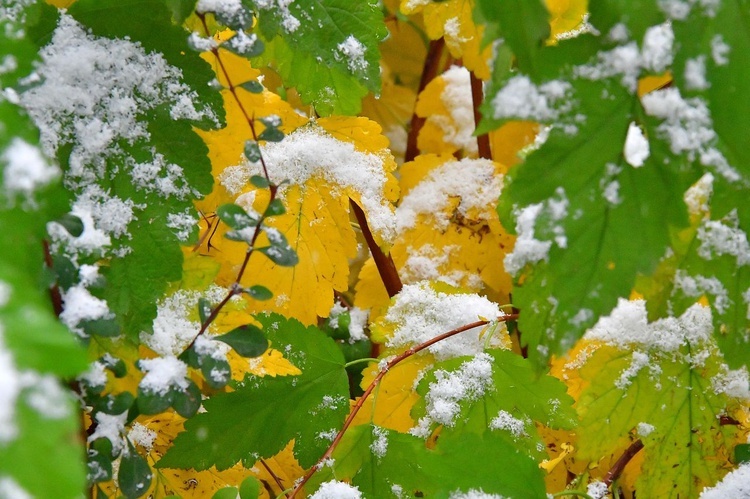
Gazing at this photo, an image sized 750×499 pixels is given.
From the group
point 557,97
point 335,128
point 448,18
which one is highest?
point 557,97

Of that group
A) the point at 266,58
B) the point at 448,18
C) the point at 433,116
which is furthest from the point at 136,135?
the point at 433,116

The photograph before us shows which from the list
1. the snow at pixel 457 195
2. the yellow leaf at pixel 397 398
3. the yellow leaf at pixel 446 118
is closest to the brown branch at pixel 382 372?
the yellow leaf at pixel 397 398

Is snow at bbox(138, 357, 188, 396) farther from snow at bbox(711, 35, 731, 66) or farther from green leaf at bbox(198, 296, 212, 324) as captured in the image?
snow at bbox(711, 35, 731, 66)

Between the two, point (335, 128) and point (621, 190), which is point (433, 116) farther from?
point (621, 190)

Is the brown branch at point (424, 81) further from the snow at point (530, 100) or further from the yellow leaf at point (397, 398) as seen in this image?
the snow at point (530, 100)

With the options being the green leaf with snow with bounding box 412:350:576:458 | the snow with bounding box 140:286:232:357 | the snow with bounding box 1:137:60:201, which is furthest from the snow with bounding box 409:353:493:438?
the snow with bounding box 1:137:60:201

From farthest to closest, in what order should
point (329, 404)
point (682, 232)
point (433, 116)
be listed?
point (433, 116), point (329, 404), point (682, 232)
